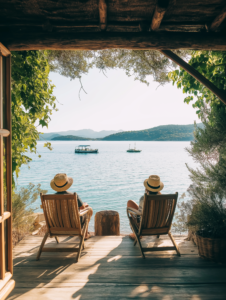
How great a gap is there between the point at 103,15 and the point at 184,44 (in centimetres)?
85

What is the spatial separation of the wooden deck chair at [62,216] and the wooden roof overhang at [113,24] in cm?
173

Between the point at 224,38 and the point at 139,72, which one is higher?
the point at 139,72

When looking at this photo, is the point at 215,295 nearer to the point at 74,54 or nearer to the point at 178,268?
the point at 178,268

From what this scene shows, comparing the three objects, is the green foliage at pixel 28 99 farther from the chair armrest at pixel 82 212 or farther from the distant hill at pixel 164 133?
the distant hill at pixel 164 133

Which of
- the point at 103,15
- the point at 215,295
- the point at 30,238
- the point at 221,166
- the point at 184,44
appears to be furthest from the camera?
the point at 30,238

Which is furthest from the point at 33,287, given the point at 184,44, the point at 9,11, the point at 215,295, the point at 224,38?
the point at 224,38

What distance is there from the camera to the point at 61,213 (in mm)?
2908

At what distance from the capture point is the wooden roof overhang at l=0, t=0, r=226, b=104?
188 cm

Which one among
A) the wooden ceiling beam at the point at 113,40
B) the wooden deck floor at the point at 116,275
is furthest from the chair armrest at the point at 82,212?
the wooden ceiling beam at the point at 113,40

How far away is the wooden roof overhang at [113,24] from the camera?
1878 mm

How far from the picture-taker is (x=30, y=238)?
3631 millimetres

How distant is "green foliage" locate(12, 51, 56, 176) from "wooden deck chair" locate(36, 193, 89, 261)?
0.72 meters

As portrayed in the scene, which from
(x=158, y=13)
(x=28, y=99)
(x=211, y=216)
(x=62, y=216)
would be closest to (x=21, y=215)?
(x=62, y=216)

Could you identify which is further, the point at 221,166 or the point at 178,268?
the point at 221,166
